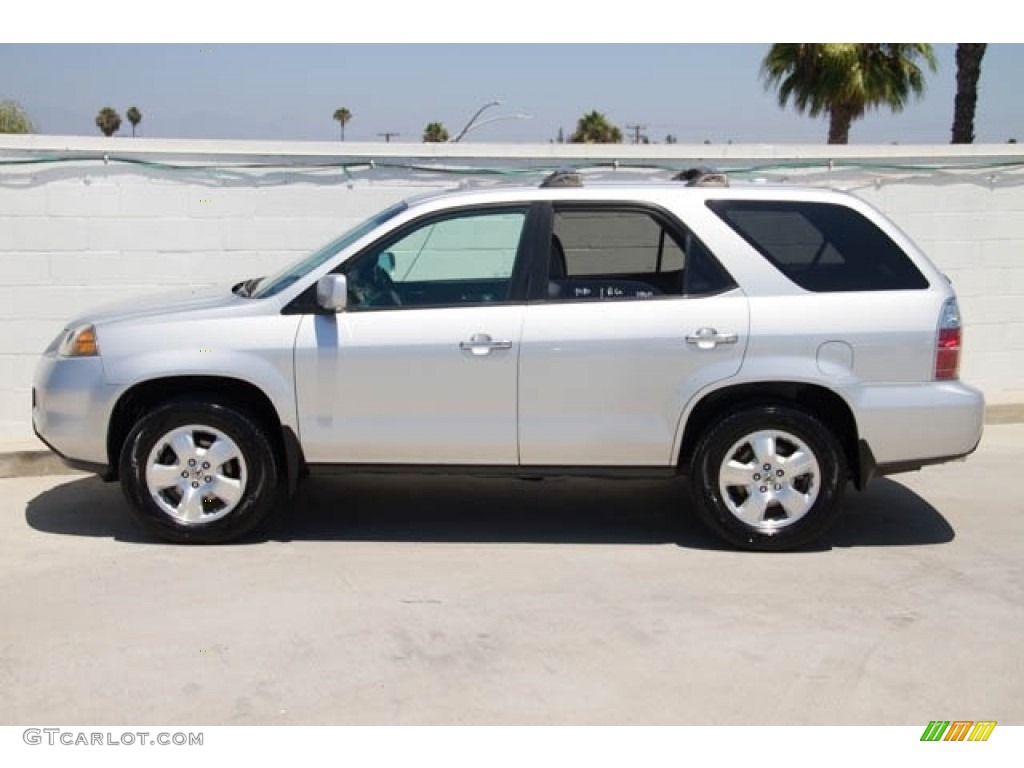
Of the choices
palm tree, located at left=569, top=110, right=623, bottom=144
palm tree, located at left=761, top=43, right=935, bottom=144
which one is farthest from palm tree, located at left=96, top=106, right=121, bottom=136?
palm tree, located at left=761, top=43, right=935, bottom=144

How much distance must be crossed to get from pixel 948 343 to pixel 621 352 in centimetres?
158

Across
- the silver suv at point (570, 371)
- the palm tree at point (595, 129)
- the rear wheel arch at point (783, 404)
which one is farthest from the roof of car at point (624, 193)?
the palm tree at point (595, 129)

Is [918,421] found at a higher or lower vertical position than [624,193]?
lower

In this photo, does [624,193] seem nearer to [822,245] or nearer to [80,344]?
[822,245]

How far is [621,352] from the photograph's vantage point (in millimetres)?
6027

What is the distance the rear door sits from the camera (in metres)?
6.03

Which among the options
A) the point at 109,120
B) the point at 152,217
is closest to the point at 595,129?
the point at 109,120

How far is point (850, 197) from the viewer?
636cm

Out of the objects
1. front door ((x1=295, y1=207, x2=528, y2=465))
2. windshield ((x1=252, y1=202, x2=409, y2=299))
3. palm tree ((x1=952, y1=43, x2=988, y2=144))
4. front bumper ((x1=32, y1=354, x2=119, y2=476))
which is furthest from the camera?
palm tree ((x1=952, y1=43, x2=988, y2=144))

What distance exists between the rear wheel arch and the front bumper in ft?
9.36

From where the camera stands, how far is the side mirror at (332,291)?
5.95 metres

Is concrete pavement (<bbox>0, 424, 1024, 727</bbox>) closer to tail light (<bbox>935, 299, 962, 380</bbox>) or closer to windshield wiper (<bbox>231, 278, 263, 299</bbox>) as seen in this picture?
tail light (<bbox>935, 299, 962, 380</bbox>)

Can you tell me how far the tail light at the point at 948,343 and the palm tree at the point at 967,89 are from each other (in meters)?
14.7
